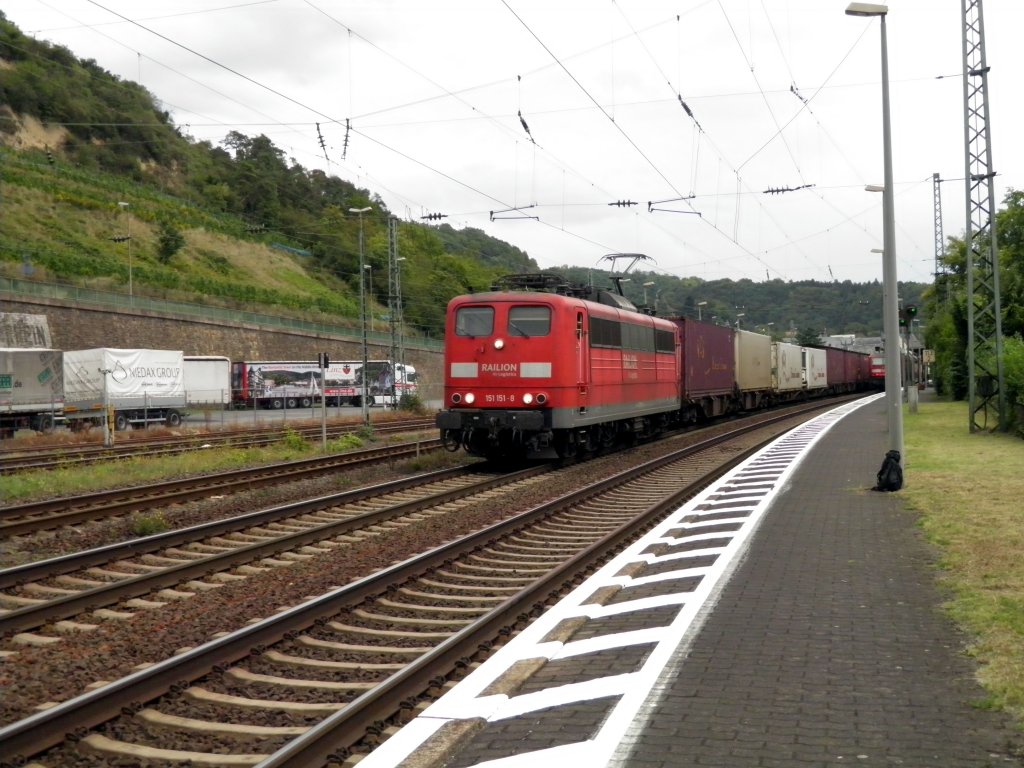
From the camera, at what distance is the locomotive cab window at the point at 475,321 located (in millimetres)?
19141

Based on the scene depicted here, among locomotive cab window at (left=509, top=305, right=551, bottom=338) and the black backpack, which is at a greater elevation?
locomotive cab window at (left=509, top=305, right=551, bottom=338)

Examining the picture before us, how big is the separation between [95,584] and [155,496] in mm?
6707

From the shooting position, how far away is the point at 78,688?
616 cm

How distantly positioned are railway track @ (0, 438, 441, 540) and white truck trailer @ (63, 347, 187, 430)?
19.0 m

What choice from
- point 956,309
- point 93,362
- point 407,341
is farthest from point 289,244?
point 956,309

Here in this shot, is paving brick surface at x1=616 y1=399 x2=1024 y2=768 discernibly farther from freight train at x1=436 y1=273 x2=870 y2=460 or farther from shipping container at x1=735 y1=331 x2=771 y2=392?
shipping container at x1=735 y1=331 x2=771 y2=392

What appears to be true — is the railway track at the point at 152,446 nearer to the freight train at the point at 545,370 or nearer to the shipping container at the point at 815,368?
the freight train at the point at 545,370

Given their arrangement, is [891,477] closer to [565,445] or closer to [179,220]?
[565,445]

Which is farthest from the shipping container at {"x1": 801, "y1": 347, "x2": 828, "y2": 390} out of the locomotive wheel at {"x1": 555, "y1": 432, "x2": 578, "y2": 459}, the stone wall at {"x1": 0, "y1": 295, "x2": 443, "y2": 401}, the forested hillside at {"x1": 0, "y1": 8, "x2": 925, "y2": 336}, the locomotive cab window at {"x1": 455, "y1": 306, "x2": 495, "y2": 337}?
the locomotive cab window at {"x1": 455, "y1": 306, "x2": 495, "y2": 337}

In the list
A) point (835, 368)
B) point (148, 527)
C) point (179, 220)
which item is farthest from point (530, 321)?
point (179, 220)

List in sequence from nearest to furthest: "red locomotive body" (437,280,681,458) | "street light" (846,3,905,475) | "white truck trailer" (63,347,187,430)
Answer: "street light" (846,3,905,475) → "red locomotive body" (437,280,681,458) → "white truck trailer" (63,347,187,430)

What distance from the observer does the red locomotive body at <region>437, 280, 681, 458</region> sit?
18.5 m

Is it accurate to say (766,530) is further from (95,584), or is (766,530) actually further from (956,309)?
(956,309)

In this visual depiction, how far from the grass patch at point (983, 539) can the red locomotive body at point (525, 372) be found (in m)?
6.12
